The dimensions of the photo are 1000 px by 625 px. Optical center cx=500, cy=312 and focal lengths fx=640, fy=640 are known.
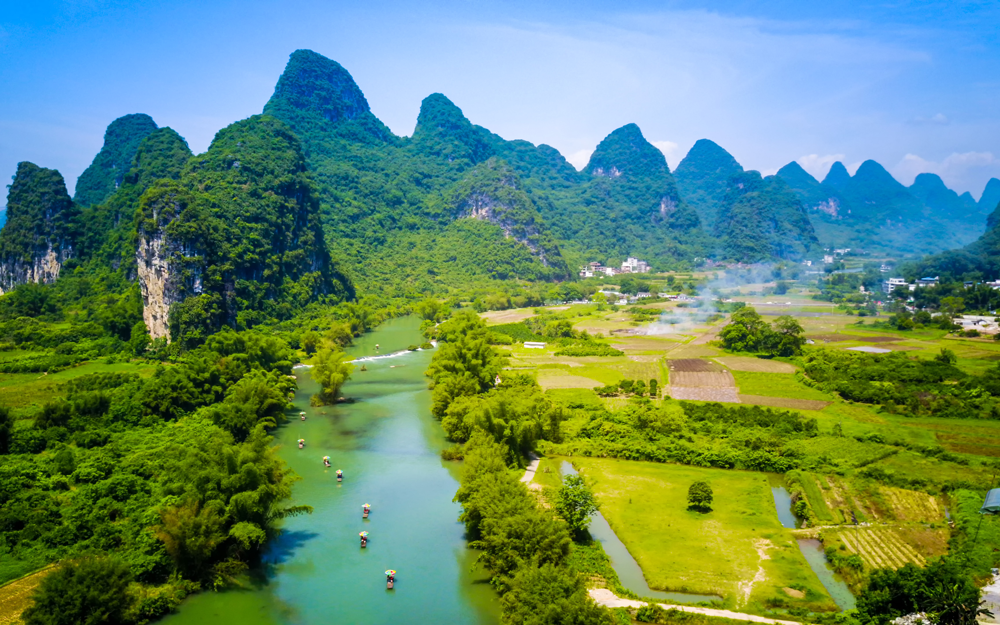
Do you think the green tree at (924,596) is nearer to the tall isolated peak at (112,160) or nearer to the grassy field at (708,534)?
the grassy field at (708,534)

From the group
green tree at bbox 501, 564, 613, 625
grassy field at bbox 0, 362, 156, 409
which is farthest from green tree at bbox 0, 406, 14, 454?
green tree at bbox 501, 564, 613, 625

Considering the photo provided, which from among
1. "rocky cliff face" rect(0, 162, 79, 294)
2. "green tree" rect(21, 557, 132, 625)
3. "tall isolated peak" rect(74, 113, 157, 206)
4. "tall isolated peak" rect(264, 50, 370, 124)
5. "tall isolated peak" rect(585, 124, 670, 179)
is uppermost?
"tall isolated peak" rect(264, 50, 370, 124)

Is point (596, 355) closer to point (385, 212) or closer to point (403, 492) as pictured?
point (403, 492)

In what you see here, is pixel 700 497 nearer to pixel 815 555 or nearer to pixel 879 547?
pixel 815 555

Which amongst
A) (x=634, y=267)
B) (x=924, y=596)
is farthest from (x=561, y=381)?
(x=634, y=267)

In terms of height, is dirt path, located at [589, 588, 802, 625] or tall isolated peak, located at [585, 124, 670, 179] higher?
tall isolated peak, located at [585, 124, 670, 179]

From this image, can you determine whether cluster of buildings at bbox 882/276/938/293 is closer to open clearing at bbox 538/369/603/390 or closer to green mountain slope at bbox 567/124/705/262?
green mountain slope at bbox 567/124/705/262
